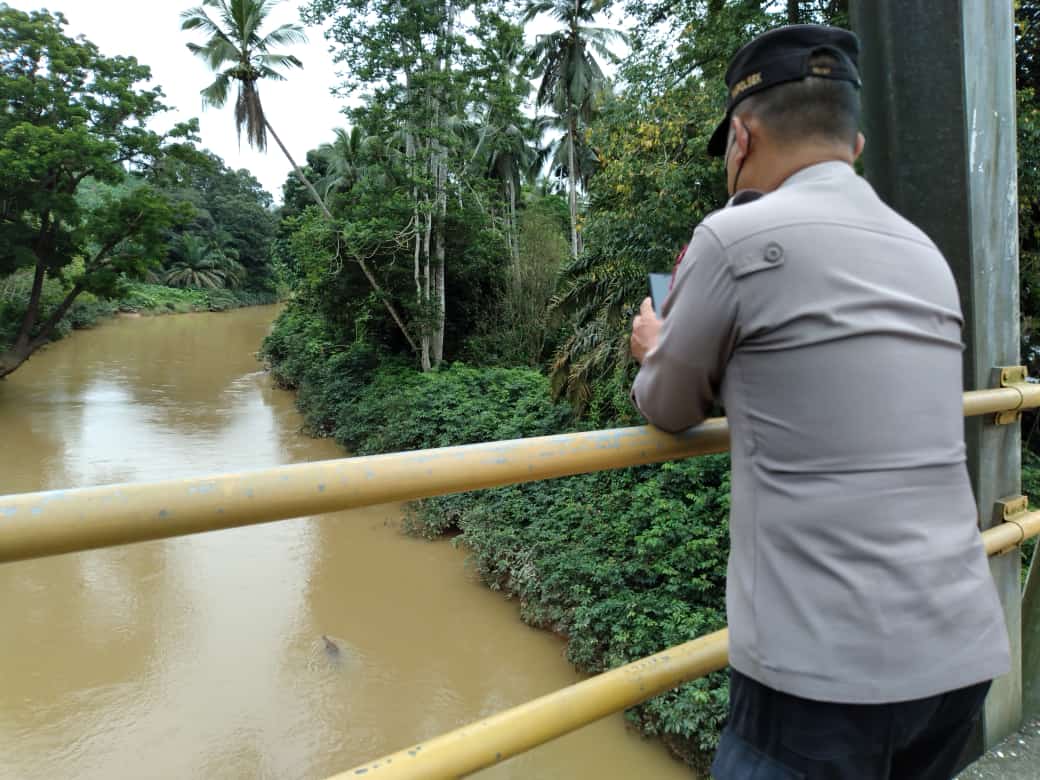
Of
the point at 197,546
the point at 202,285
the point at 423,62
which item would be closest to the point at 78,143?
the point at 423,62

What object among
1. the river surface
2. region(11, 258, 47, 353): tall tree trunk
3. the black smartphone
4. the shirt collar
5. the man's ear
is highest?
region(11, 258, 47, 353): tall tree trunk

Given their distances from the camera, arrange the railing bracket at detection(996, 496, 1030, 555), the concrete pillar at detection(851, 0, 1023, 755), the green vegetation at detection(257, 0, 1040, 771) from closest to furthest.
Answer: the concrete pillar at detection(851, 0, 1023, 755), the railing bracket at detection(996, 496, 1030, 555), the green vegetation at detection(257, 0, 1040, 771)

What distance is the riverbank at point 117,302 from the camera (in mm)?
18547

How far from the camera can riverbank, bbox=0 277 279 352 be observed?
18.5 meters

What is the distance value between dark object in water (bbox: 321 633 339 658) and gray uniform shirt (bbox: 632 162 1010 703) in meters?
6.02

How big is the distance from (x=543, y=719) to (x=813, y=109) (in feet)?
3.13

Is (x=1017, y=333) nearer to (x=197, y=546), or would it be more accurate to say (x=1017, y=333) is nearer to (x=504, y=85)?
(x=197, y=546)

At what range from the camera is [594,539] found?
21.7ft

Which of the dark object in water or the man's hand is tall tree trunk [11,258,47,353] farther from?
the man's hand

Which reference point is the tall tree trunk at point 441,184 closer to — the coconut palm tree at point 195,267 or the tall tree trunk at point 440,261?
the tall tree trunk at point 440,261

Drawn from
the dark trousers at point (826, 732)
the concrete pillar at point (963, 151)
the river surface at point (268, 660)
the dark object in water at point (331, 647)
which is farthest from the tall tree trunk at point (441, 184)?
the dark trousers at point (826, 732)

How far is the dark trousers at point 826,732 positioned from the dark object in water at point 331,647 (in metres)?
5.92

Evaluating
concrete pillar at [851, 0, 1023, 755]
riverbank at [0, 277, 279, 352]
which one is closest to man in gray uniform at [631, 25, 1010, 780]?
concrete pillar at [851, 0, 1023, 755]

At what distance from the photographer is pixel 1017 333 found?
166 cm
